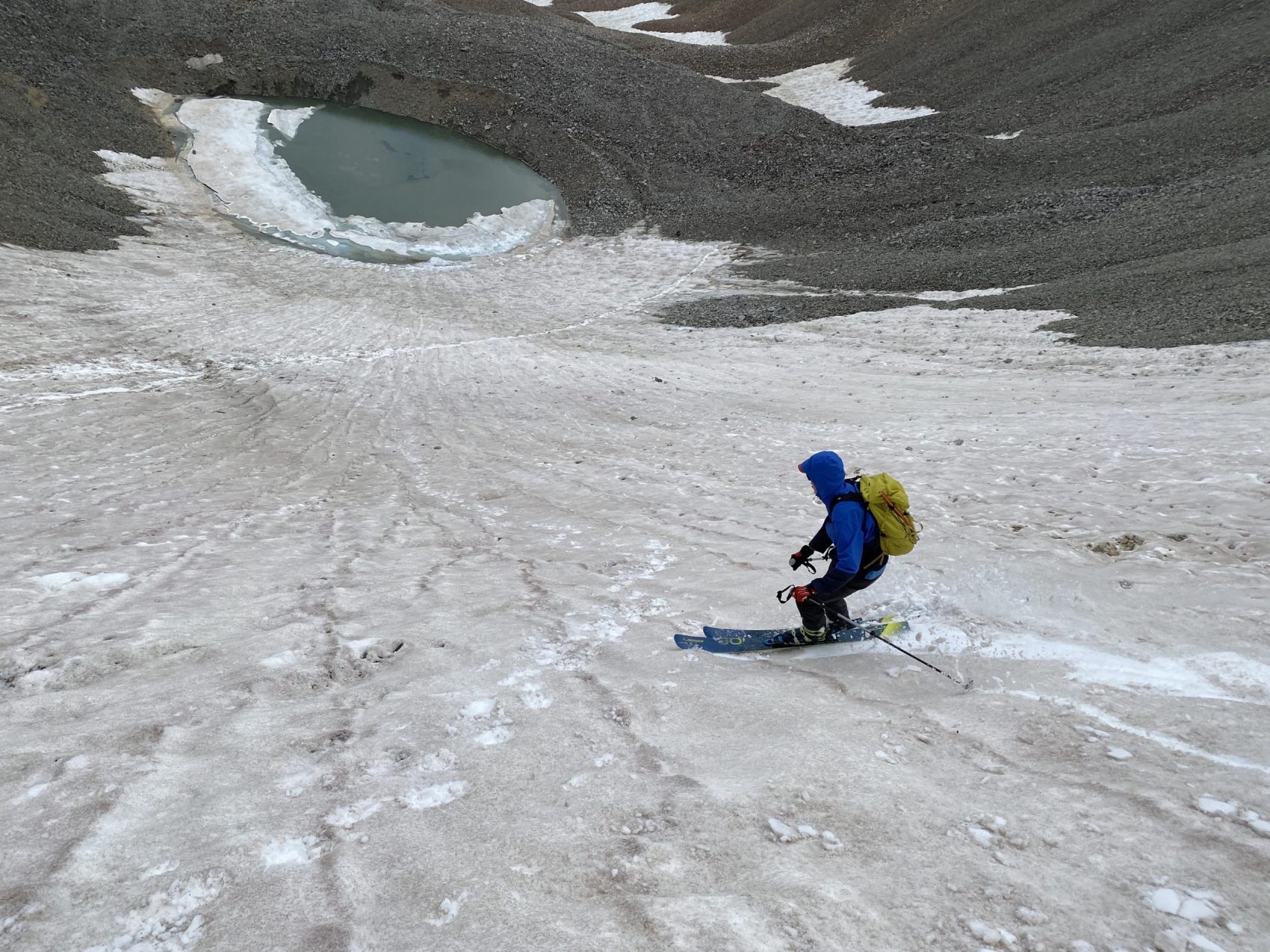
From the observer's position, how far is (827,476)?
17.7 ft

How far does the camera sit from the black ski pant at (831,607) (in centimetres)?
571

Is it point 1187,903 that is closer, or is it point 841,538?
point 1187,903

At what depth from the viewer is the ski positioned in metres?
6.10

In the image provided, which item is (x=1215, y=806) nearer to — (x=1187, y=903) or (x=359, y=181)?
(x=1187, y=903)

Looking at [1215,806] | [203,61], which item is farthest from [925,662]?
[203,61]

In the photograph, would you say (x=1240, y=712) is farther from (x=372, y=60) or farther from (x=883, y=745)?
(x=372, y=60)

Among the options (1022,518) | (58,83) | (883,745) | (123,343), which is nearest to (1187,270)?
(1022,518)

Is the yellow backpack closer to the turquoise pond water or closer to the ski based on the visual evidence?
the ski

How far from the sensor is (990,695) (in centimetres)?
525

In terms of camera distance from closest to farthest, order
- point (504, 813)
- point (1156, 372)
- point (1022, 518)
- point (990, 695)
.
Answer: point (504, 813) < point (990, 695) < point (1022, 518) < point (1156, 372)

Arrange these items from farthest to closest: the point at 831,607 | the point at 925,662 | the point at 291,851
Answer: the point at 831,607, the point at 925,662, the point at 291,851

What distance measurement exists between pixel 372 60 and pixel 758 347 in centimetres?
3910

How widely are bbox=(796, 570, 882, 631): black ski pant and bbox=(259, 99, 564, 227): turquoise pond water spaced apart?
32.3m

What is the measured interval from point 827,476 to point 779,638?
5.14 ft
